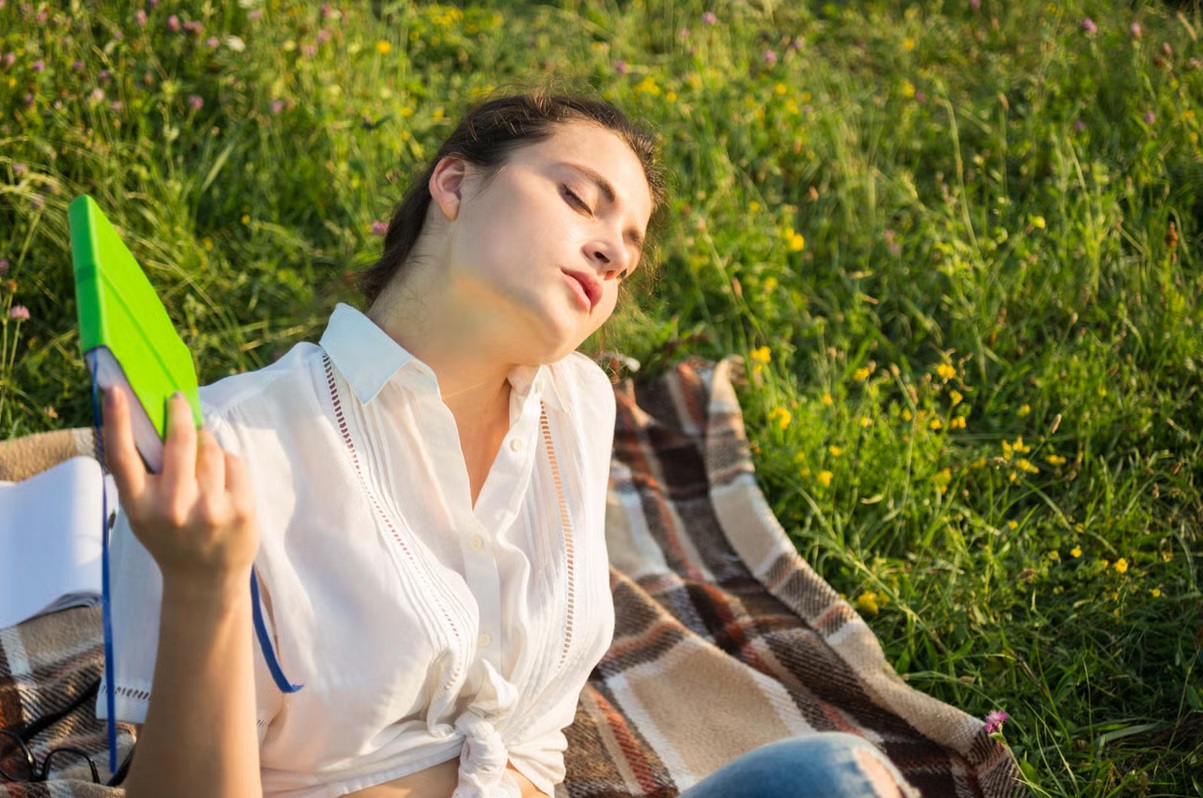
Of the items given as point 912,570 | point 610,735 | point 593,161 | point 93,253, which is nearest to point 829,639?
point 912,570

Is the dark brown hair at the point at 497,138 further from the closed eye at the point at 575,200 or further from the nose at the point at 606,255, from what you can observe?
the nose at the point at 606,255

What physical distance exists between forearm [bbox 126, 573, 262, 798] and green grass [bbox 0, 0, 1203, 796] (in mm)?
1507

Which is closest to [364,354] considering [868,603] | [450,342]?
[450,342]

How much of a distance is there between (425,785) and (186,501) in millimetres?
731

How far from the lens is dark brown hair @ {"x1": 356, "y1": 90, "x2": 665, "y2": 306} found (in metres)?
2.00

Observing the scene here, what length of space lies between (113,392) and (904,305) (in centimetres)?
291

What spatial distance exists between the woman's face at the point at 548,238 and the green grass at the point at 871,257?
610 mm

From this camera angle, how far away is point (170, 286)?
3365mm

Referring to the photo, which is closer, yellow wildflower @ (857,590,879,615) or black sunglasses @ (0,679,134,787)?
black sunglasses @ (0,679,134,787)

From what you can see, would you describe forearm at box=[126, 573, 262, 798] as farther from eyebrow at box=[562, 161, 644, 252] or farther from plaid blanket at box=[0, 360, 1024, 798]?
eyebrow at box=[562, 161, 644, 252]

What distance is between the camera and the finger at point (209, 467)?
1283mm

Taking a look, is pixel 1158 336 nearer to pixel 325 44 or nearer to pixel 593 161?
pixel 593 161

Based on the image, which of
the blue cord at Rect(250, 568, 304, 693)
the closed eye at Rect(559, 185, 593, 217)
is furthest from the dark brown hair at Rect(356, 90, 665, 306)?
the blue cord at Rect(250, 568, 304, 693)

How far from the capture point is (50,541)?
2514 mm
